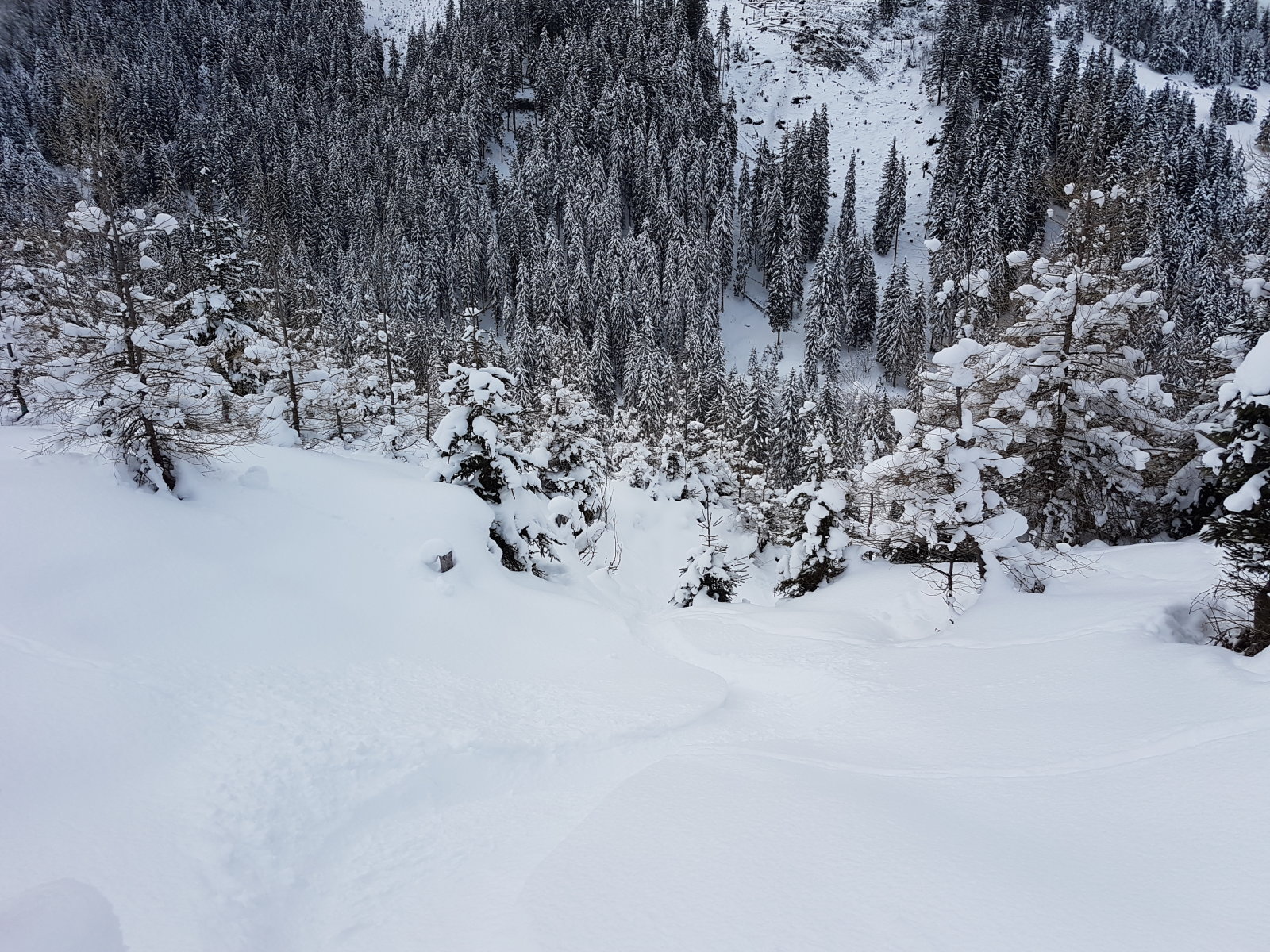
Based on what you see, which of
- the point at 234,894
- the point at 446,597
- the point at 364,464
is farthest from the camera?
the point at 364,464

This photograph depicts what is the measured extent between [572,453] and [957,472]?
17.8 m

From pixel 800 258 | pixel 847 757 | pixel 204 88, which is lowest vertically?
pixel 800 258

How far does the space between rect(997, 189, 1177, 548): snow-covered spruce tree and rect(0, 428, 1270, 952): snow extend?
8.99 ft

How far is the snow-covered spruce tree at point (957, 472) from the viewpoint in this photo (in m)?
11.0

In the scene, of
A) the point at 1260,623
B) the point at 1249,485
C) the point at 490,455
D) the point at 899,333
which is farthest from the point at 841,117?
the point at 1260,623

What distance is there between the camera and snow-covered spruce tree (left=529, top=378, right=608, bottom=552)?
24453 mm

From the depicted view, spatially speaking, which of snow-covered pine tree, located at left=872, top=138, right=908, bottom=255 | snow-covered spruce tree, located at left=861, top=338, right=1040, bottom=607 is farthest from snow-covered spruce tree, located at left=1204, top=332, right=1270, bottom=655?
snow-covered pine tree, located at left=872, top=138, right=908, bottom=255

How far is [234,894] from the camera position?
438 centimetres

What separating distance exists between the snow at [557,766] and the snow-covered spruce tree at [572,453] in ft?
43.6

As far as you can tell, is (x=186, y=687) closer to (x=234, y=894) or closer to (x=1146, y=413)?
(x=234, y=894)

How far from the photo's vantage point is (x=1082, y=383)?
12508 mm

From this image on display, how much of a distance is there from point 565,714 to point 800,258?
84028 millimetres

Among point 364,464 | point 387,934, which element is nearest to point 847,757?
point 387,934

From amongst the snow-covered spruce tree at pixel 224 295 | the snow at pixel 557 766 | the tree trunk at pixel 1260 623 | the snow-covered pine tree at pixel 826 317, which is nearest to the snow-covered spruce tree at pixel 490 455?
the snow at pixel 557 766
